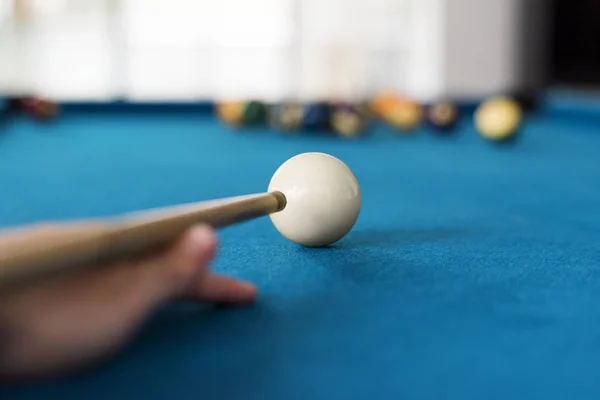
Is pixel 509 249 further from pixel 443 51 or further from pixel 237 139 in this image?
pixel 443 51

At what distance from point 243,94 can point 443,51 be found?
2.08 m

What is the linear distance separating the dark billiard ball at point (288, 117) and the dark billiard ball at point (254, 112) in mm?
95

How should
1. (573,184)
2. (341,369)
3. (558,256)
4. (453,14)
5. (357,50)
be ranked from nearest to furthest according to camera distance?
(341,369)
(558,256)
(573,184)
(453,14)
(357,50)

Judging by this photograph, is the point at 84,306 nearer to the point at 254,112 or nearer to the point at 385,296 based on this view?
the point at 385,296

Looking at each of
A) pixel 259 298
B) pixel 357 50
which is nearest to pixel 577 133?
pixel 259 298

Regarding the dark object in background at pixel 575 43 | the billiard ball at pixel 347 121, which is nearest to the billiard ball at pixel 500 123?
the billiard ball at pixel 347 121

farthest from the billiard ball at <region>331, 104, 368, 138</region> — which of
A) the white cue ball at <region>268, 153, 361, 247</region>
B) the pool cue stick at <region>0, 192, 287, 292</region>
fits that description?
the pool cue stick at <region>0, 192, 287, 292</region>

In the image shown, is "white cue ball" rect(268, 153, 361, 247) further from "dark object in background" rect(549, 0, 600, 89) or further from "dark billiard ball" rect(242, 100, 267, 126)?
"dark object in background" rect(549, 0, 600, 89)

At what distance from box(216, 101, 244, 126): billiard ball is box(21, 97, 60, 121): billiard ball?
3.20 feet

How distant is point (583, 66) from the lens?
21.6 ft

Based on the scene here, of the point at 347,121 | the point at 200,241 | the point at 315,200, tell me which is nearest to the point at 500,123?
the point at 347,121

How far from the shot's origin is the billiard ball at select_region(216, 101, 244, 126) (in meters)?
4.24

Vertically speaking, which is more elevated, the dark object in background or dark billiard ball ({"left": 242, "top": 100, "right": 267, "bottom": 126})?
the dark object in background

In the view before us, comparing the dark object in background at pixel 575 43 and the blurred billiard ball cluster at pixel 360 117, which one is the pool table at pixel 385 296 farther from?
the dark object in background at pixel 575 43
